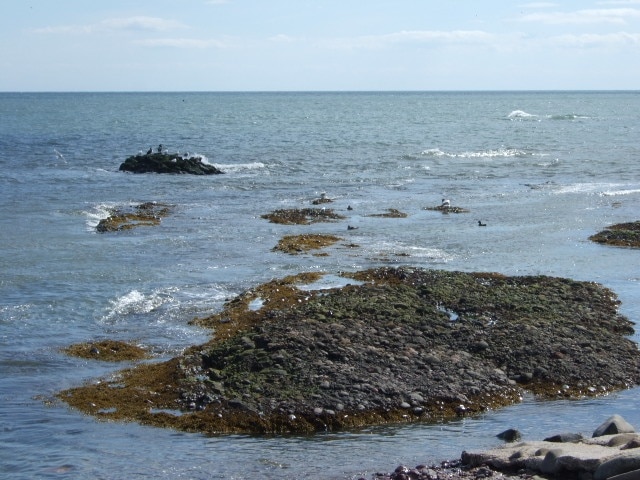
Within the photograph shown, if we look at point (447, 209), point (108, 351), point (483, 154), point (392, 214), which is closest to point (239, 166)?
point (483, 154)

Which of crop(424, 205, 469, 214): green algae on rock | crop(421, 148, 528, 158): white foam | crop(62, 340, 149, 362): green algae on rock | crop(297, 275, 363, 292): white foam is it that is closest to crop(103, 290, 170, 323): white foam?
crop(62, 340, 149, 362): green algae on rock

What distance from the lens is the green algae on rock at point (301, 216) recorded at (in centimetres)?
3391

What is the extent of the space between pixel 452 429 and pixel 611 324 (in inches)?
262

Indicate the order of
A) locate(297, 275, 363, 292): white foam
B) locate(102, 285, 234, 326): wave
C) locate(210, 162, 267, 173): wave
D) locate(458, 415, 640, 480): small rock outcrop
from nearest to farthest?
locate(458, 415, 640, 480): small rock outcrop
locate(102, 285, 234, 326): wave
locate(297, 275, 363, 292): white foam
locate(210, 162, 267, 173): wave

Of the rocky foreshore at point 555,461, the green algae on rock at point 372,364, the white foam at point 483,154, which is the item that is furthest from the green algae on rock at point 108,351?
the white foam at point 483,154

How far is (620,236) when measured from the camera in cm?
3028

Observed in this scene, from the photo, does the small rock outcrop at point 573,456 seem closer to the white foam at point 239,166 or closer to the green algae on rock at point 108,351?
the green algae on rock at point 108,351

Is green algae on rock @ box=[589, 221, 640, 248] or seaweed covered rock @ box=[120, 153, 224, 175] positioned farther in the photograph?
seaweed covered rock @ box=[120, 153, 224, 175]

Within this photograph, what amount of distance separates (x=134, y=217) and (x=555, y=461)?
25.2 meters

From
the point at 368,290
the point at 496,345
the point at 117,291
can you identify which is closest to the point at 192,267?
the point at 117,291

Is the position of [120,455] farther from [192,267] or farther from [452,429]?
[192,267]

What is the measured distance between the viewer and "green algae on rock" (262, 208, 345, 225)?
33906mm

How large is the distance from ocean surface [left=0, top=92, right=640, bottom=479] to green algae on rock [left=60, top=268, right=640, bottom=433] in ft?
1.57

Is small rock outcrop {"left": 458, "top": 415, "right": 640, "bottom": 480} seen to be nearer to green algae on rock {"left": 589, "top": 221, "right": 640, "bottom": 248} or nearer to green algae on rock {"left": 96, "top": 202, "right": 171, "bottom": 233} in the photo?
green algae on rock {"left": 589, "top": 221, "right": 640, "bottom": 248}
